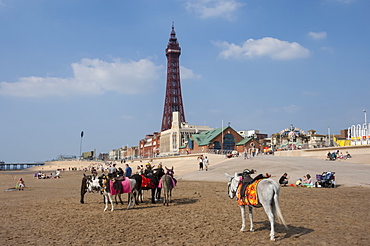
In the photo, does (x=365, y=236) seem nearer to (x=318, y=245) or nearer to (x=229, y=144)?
(x=318, y=245)

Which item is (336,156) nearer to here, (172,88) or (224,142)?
(224,142)

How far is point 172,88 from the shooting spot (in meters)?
135

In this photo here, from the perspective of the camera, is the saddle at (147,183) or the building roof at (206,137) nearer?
the saddle at (147,183)

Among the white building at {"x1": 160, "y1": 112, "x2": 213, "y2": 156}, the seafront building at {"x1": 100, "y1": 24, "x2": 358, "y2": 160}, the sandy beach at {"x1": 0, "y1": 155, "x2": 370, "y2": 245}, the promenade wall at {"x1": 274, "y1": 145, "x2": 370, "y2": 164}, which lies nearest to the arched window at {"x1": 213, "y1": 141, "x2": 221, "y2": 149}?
the seafront building at {"x1": 100, "y1": 24, "x2": 358, "y2": 160}

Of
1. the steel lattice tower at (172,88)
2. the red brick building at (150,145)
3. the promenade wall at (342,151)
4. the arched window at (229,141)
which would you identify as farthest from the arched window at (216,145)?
the steel lattice tower at (172,88)

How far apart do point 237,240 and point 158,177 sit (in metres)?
7.97

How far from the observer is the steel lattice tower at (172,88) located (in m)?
129

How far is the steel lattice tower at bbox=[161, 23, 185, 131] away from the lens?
128875 millimetres

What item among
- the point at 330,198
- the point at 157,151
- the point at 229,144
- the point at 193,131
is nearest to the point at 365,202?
the point at 330,198

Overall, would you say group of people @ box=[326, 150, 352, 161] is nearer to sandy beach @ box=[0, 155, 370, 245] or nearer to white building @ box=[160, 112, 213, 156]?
sandy beach @ box=[0, 155, 370, 245]

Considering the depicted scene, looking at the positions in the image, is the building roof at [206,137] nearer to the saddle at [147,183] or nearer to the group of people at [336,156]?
the group of people at [336,156]

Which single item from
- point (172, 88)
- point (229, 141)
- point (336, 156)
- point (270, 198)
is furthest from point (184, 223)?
point (172, 88)

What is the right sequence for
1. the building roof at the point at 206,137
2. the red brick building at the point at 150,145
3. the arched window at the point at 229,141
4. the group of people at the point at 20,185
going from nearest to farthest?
the group of people at the point at 20,185 → the building roof at the point at 206,137 → the arched window at the point at 229,141 → the red brick building at the point at 150,145

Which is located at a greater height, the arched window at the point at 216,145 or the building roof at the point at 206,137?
the building roof at the point at 206,137
